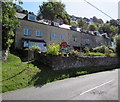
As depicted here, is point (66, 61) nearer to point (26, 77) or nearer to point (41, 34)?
point (26, 77)

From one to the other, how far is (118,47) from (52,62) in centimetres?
2147

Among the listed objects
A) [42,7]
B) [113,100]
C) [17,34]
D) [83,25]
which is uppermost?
[42,7]

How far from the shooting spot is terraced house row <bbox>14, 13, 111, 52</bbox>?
3019 cm

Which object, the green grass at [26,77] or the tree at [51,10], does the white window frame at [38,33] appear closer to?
the green grass at [26,77]

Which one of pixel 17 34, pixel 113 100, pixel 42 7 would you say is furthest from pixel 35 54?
pixel 42 7

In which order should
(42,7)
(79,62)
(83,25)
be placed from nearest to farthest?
(79,62)
(42,7)
(83,25)

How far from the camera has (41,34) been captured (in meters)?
34.4

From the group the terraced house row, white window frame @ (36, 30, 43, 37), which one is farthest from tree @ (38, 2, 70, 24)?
white window frame @ (36, 30, 43, 37)

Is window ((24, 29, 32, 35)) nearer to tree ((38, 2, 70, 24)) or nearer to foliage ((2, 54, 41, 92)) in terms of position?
foliage ((2, 54, 41, 92))

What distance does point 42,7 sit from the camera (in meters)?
63.1

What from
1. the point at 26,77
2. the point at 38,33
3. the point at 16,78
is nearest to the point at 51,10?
the point at 38,33

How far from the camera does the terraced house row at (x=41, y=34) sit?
3019 centimetres

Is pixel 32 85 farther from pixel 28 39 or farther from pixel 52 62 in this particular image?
pixel 28 39

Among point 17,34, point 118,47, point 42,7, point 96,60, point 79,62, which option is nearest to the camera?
point 79,62
